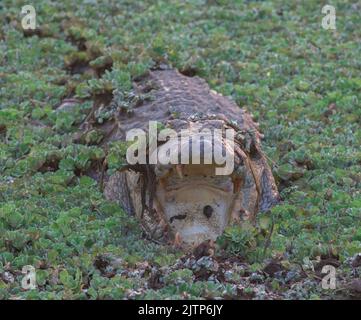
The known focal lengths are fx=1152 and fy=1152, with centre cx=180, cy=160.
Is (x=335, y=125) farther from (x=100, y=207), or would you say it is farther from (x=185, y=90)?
(x=100, y=207)

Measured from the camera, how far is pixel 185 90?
313 inches

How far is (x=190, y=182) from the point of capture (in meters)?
6.08

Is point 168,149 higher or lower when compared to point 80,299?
higher

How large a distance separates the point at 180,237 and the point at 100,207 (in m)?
0.71

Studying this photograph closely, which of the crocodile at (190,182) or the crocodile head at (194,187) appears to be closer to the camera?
the crocodile head at (194,187)

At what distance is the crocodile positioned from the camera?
6.10 metres

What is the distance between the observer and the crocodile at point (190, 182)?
6.10 meters

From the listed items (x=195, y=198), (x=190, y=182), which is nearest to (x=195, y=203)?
(x=195, y=198)

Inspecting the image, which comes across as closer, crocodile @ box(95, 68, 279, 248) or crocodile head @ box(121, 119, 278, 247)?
crocodile head @ box(121, 119, 278, 247)

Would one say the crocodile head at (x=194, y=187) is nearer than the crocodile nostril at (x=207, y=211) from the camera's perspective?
Yes

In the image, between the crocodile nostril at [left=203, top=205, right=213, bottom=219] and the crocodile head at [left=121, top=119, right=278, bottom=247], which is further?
the crocodile nostril at [left=203, top=205, right=213, bottom=219]

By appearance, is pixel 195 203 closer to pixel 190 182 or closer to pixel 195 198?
pixel 195 198

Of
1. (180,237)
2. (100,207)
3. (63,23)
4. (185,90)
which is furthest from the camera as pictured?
(63,23)

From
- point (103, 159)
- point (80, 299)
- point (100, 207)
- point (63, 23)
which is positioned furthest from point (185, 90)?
point (80, 299)
